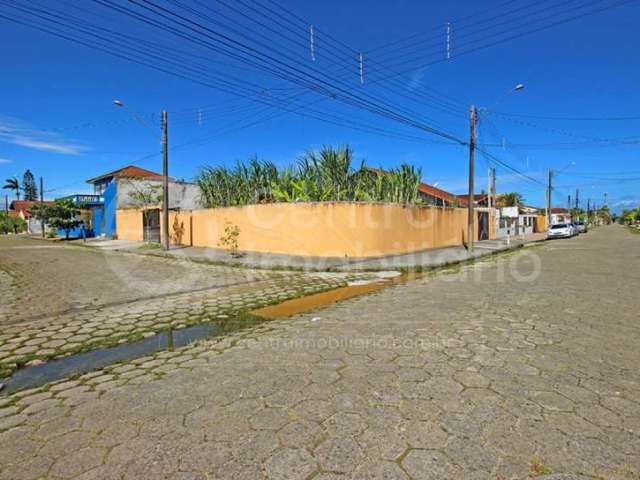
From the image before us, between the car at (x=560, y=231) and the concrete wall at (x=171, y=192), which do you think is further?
the car at (x=560, y=231)

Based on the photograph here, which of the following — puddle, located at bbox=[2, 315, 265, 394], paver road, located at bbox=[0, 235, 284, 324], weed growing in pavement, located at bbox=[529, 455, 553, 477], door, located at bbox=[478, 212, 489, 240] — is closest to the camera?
weed growing in pavement, located at bbox=[529, 455, 553, 477]

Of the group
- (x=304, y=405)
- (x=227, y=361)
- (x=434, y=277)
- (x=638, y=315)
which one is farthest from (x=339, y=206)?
(x=304, y=405)

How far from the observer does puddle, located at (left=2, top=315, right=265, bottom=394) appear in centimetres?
377

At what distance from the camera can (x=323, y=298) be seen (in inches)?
305

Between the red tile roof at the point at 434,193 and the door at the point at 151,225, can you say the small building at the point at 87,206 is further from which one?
the red tile roof at the point at 434,193

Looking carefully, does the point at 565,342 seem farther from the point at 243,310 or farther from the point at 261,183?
the point at 261,183

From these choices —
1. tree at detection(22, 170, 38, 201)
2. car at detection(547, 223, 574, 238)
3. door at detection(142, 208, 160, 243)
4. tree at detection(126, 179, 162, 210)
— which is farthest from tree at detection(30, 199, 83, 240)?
tree at detection(22, 170, 38, 201)

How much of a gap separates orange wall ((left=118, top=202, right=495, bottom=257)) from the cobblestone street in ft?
31.0

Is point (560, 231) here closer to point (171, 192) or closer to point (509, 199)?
point (509, 199)

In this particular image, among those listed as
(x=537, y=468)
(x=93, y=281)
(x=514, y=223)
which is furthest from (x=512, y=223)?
(x=537, y=468)

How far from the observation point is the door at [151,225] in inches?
958

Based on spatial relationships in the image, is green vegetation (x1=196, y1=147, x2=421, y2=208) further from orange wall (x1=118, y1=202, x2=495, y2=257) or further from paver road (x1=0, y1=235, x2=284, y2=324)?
paver road (x1=0, y1=235, x2=284, y2=324)

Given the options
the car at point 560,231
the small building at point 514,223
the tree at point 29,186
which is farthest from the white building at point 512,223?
the tree at point 29,186

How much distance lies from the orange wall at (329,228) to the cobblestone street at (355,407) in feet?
31.0
